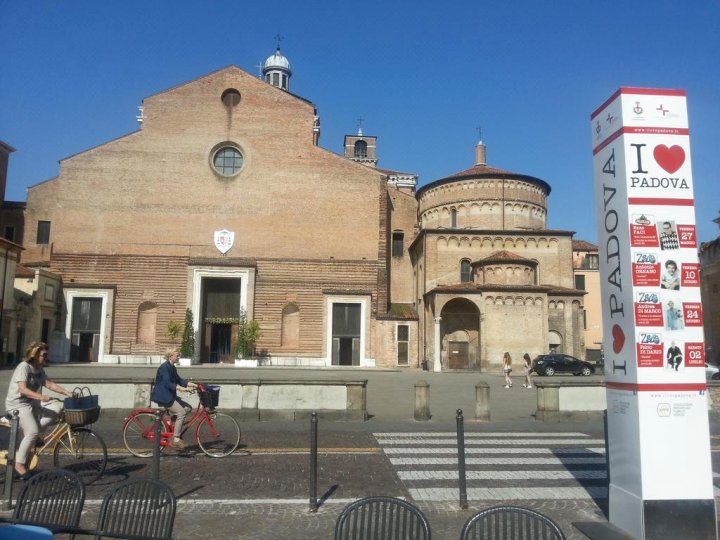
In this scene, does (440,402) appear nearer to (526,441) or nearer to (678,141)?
(526,441)

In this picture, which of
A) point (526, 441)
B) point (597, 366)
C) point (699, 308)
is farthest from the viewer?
point (597, 366)

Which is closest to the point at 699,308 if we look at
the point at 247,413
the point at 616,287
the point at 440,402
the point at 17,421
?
the point at 616,287

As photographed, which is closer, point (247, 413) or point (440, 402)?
point (247, 413)

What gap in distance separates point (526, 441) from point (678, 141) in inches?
283

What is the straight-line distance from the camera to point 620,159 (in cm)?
589

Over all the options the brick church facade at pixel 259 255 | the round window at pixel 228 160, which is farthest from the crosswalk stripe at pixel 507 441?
the round window at pixel 228 160

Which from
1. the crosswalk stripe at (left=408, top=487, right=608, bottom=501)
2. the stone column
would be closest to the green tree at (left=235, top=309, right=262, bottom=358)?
the stone column

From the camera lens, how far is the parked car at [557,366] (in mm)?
33281

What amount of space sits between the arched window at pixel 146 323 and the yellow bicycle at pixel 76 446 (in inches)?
1188

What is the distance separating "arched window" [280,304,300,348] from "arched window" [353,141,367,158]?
37.4 m

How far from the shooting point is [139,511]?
→ 157 inches

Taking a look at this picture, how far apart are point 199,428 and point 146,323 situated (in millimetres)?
30297

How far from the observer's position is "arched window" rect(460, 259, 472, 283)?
40.8m

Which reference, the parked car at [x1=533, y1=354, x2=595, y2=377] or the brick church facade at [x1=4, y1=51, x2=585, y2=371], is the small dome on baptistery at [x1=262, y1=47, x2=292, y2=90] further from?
the parked car at [x1=533, y1=354, x2=595, y2=377]
